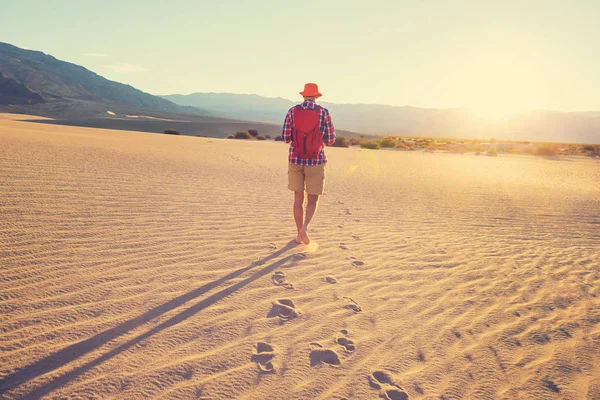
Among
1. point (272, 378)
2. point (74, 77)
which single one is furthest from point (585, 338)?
point (74, 77)

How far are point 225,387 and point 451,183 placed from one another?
33.4 ft

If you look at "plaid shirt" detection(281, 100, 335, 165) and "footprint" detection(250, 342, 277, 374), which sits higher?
"plaid shirt" detection(281, 100, 335, 165)

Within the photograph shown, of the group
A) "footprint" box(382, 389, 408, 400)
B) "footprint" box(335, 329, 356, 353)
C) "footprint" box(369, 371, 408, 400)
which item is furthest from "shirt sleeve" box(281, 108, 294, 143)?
"footprint" box(382, 389, 408, 400)

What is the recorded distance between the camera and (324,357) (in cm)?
237

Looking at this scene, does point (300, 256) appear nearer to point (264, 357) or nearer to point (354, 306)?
point (354, 306)

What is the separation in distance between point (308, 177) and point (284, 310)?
1.73 metres

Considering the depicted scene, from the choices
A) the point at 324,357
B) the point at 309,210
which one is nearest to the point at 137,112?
the point at 309,210

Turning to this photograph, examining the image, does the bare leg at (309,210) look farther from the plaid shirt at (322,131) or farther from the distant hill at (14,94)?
the distant hill at (14,94)

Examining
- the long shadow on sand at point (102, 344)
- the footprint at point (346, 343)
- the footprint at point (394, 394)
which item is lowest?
the footprint at point (394, 394)

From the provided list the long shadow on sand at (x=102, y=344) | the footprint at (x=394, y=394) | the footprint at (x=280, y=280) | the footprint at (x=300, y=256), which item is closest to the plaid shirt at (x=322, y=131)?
the footprint at (x=300, y=256)

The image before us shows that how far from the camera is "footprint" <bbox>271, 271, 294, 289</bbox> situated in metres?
3.33

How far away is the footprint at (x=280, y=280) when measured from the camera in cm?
333

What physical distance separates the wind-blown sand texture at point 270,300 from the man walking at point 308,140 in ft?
2.39

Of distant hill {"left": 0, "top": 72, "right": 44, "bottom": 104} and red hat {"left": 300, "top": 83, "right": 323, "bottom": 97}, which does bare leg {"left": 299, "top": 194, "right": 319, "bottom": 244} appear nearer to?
red hat {"left": 300, "top": 83, "right": 323, "bottom": 97}
